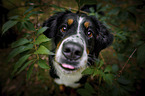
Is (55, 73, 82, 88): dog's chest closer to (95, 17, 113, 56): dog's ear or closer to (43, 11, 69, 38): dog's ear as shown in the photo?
(95, 17, 113, 56): dog's ear

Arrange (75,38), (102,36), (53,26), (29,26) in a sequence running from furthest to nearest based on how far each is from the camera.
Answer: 1. (102,36)
2. (53,26)
3. (75,38)
4. (29,26)

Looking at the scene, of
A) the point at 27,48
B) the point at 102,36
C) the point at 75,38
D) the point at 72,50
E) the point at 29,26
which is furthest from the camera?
the point at 102,36

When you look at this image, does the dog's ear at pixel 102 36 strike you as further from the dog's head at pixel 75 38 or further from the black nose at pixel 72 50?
the black nose at pixel 72 50

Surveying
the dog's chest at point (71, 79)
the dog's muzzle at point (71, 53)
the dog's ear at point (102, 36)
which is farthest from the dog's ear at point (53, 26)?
the dog's chest at point (71, 79)

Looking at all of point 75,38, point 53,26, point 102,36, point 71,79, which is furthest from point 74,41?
point 71,79

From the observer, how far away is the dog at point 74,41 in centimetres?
129

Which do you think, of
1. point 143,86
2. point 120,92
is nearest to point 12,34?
point 120,92

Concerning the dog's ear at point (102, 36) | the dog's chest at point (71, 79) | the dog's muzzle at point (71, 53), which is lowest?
the dog's chest at point (71, 79)

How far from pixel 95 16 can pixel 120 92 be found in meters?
1.73

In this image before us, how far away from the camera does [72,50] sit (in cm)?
120

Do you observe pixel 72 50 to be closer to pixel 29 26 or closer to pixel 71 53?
pixel 71 53

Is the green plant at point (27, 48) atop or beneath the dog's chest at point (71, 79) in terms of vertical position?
atop

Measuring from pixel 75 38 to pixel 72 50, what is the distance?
26 centimetres

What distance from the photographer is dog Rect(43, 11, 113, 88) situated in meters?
1.29
